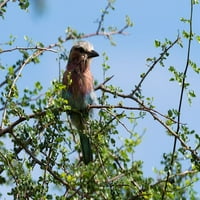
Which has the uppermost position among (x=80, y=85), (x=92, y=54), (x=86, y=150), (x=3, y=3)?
(x=92, y=54)

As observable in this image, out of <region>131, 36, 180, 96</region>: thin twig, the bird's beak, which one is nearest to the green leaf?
<region>131, 36, 180, 96</region>: thin twig

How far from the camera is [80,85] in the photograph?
5.87 m

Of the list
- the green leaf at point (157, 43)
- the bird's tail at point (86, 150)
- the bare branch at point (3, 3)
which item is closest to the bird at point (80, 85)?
the bird's tail at point (86, 150)

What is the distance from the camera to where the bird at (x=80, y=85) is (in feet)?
18.0

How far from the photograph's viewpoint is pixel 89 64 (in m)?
6.09

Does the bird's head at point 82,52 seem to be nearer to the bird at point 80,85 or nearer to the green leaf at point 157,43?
the bird at point 80,85

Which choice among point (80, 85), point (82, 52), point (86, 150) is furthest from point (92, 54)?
point (86, 150)

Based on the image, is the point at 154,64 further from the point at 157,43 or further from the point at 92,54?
the point at 92,54

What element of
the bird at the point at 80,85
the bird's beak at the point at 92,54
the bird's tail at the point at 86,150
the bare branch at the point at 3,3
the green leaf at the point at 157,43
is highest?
the bird's beak at the point at 92,54

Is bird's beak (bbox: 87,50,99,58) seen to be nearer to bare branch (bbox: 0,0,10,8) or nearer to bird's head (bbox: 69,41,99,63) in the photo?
bird's head (bbox: 69,41,99,63)

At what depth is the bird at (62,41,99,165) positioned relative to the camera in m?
5.48

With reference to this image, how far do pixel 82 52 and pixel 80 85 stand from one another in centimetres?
35

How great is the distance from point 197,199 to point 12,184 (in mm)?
1093

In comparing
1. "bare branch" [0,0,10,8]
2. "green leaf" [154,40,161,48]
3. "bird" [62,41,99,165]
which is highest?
"bird" [62,41,99,165]
